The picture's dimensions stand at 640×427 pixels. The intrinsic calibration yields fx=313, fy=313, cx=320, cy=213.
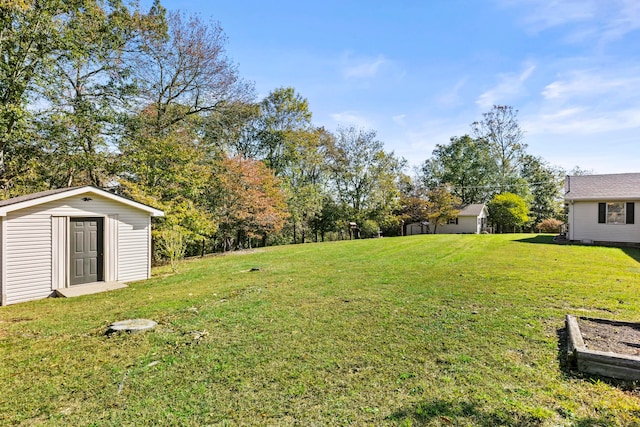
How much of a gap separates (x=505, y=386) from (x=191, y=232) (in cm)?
1158

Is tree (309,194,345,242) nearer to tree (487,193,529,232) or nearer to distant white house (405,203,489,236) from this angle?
distant white house (405,203,489,236)

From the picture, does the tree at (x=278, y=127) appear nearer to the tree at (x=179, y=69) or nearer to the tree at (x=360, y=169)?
the tree at (x=360, y=169)

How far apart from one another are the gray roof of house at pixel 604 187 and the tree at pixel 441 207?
32.0 feet

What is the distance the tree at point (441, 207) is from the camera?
26.8 meters

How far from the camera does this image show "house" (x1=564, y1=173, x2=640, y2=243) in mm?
14273

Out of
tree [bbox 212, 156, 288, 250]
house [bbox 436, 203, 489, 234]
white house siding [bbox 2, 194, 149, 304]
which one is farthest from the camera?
house [bbox 436, 203, 489, 234]

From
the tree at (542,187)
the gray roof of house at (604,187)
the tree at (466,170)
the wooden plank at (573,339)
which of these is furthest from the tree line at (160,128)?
the tree at (542,187)

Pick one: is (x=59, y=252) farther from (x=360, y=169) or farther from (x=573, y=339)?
(x=360, y=169)

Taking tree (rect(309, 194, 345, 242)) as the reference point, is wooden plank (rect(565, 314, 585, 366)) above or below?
below

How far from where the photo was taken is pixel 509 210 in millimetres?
27719

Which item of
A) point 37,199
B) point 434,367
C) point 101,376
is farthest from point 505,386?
point 37,199

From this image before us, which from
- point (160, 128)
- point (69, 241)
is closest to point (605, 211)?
point (69, 241)

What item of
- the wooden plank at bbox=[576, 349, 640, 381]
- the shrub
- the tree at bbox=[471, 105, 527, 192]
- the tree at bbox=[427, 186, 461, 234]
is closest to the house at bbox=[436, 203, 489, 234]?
the tree at bbox=[427, 186, 461, 234]

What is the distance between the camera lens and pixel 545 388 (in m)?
2.79
